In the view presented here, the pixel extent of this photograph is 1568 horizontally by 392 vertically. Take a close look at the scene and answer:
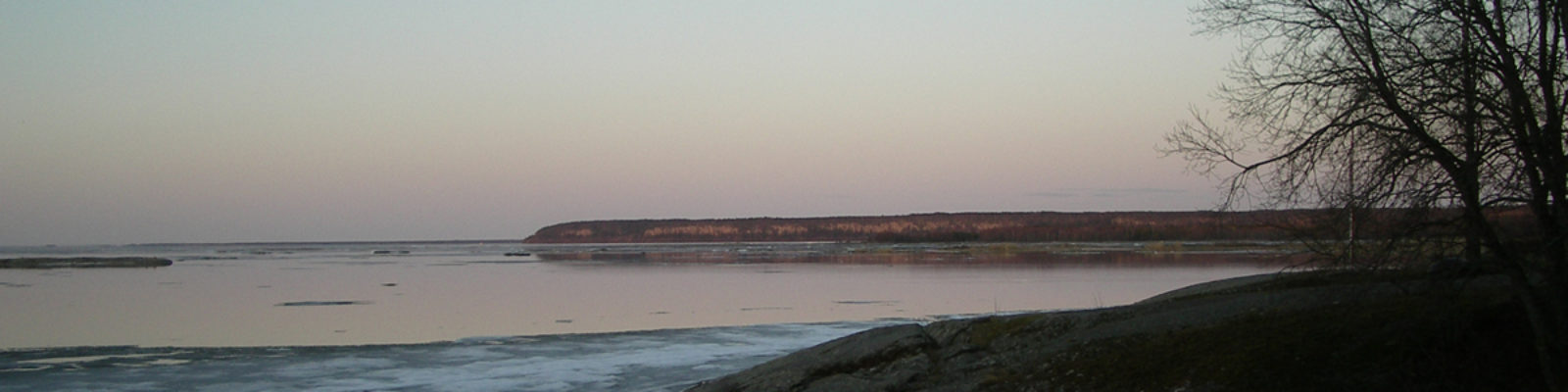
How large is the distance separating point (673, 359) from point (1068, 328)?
6.39 metres

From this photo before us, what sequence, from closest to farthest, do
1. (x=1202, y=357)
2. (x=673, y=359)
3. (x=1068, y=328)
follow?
(x=1202, y=357) → (x=1068, y=328) → (x=673, y=359)

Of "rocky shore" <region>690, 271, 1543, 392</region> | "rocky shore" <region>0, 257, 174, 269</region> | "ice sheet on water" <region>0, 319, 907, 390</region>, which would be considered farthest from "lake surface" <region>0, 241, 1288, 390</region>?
"rocky shore" <region>0, 257, 174, 269</region>

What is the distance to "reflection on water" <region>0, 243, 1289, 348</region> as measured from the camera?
23516mm

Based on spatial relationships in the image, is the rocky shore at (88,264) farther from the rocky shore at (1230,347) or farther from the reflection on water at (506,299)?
the rocky shore at (1230,347)

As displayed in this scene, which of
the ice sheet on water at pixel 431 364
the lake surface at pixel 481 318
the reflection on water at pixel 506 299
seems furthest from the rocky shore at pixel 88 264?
the ice sheet on water at pixel 431 364

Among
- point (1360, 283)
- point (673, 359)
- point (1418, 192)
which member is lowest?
point (673, 359)

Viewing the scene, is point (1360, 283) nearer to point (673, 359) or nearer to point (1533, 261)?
point (1533, 261)

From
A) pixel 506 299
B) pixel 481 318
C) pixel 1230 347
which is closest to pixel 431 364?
pixel 481 318

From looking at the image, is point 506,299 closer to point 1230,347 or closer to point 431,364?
point 431,364

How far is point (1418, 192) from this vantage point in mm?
9281

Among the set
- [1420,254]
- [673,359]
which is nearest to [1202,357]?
[1420,254]

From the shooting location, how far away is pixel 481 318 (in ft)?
85.1

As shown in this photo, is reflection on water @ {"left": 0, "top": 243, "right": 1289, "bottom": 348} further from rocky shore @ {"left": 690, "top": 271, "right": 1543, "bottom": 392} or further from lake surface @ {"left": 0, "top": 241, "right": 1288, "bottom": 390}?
rocky shore @ {"left": 690, "top": 271, "right": 1543, "bottom": 392}

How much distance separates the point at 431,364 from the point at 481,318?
875cm
